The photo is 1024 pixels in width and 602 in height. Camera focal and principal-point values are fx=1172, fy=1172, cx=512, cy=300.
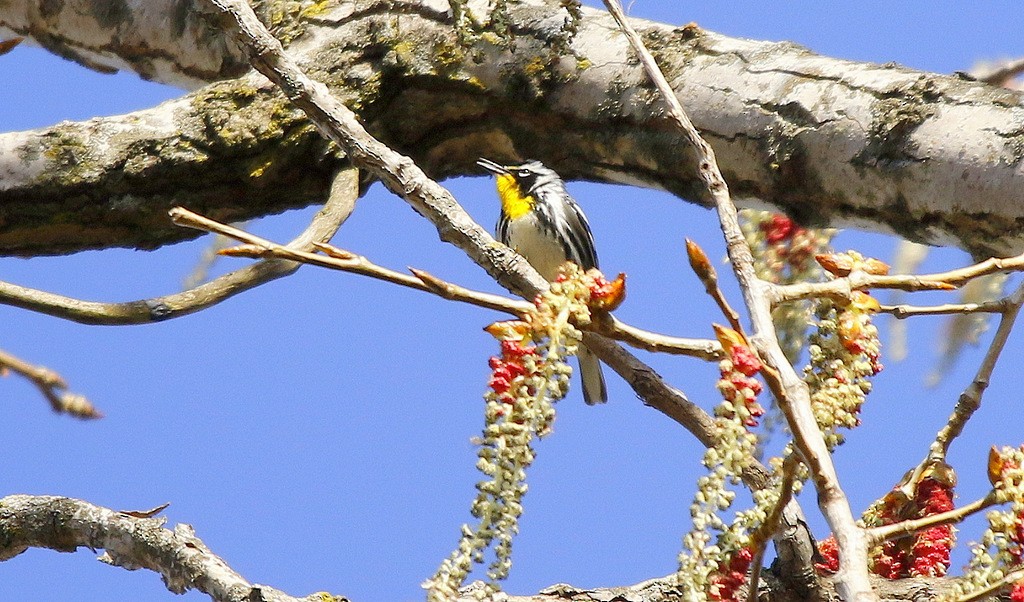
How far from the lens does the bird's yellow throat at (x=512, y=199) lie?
407cm

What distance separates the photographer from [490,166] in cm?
271

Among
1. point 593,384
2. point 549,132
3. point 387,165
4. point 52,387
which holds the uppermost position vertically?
point 593,384

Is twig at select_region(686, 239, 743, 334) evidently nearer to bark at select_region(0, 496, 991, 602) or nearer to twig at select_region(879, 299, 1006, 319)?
twig at select_region(879, 299, 1006, 319)

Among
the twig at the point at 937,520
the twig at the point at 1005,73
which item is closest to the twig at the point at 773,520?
the twig at the point at 937,520

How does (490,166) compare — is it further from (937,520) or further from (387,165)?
(937,520)

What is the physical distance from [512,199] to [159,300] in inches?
102

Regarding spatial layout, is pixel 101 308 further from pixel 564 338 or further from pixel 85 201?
pixel 564 338

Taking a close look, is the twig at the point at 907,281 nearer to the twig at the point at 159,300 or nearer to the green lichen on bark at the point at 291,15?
the twig at the point at 159,300

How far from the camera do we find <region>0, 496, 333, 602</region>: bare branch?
1.48 meters

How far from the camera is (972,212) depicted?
1848 mm

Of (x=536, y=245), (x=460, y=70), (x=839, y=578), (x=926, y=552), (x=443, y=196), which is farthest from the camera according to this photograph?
(x=536, y=245)

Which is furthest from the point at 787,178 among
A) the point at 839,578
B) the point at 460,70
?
the point at 839,578

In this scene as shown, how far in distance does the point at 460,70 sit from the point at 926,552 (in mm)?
1362

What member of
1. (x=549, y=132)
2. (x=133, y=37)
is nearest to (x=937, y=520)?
(x=549, y=132)
